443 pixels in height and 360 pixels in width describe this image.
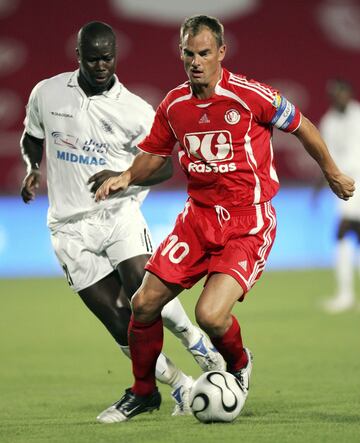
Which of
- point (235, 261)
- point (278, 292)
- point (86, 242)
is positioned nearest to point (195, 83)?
point (235, 261)

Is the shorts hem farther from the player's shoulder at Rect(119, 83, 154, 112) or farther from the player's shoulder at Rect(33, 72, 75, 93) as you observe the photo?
the player's shoulder at Rect(33, 72, 75, 93)

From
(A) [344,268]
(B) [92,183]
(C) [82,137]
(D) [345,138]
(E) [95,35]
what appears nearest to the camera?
(E) [95,35]

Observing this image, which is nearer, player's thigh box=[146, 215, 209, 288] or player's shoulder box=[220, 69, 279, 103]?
player's shoulder box=[220, 69, 279, 103]

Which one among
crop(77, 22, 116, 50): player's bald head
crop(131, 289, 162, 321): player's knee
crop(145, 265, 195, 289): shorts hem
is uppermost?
crop(77, 22, 116, 50): player's bald head

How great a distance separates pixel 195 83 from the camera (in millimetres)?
6238

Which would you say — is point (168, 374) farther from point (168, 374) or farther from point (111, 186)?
point (111, 186)

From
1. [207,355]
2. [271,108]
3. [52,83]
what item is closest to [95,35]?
[52,83]

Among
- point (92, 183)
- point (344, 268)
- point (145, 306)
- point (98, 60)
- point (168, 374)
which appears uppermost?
point (98, 60)

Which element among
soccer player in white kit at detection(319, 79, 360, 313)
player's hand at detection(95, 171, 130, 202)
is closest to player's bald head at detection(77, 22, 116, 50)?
player's hand at detection(95, 171, 130, 202)

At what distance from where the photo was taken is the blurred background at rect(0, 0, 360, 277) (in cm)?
1898

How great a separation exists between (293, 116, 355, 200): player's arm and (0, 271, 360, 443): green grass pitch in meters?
1.26

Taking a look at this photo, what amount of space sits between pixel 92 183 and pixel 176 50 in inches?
515

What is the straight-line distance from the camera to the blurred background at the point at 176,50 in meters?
19.0

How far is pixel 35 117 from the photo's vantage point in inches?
289
